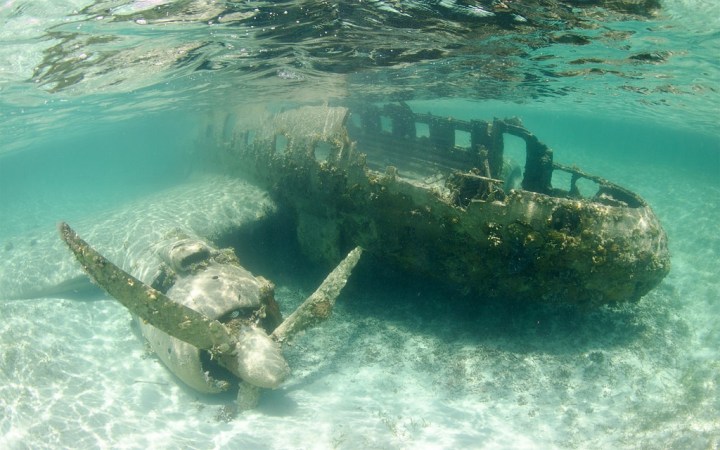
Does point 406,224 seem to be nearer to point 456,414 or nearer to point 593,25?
point 456,414

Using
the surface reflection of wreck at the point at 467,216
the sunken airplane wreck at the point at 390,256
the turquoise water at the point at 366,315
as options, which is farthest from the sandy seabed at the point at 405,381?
the surface reflection of wreck at the point at 467,216

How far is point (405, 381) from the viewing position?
27.9ft

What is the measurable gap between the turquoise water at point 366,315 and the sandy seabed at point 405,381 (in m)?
0.04

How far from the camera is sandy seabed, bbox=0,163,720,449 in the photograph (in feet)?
23.1

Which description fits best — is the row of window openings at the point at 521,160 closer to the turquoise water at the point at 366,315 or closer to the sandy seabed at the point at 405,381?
the turquoise water at the point at 366,315

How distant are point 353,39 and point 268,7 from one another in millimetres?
3344

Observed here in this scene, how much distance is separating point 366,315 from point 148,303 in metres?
5.96

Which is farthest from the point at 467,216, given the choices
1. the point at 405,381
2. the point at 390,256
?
the point at 405,381

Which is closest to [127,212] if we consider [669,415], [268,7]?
[268,7]

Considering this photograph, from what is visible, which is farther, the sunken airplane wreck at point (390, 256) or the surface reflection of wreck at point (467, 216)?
the surface reflection of wreck at point (467, 216)

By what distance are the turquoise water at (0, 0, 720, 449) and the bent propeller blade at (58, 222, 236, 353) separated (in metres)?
2.04

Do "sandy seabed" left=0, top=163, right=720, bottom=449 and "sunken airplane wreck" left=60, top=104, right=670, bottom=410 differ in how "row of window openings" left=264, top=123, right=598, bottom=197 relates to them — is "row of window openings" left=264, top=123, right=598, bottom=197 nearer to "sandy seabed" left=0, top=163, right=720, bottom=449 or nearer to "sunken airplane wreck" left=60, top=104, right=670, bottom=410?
"sunken airplane wreck" left=60, top=104, right=670, bottom=410

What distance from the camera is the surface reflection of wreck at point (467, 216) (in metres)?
7.83

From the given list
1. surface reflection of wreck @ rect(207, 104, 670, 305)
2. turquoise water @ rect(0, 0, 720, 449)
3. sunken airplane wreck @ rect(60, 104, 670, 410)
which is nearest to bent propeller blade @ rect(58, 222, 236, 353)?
sunken airplane wreck @ rect(60, 104, 670, 410)
